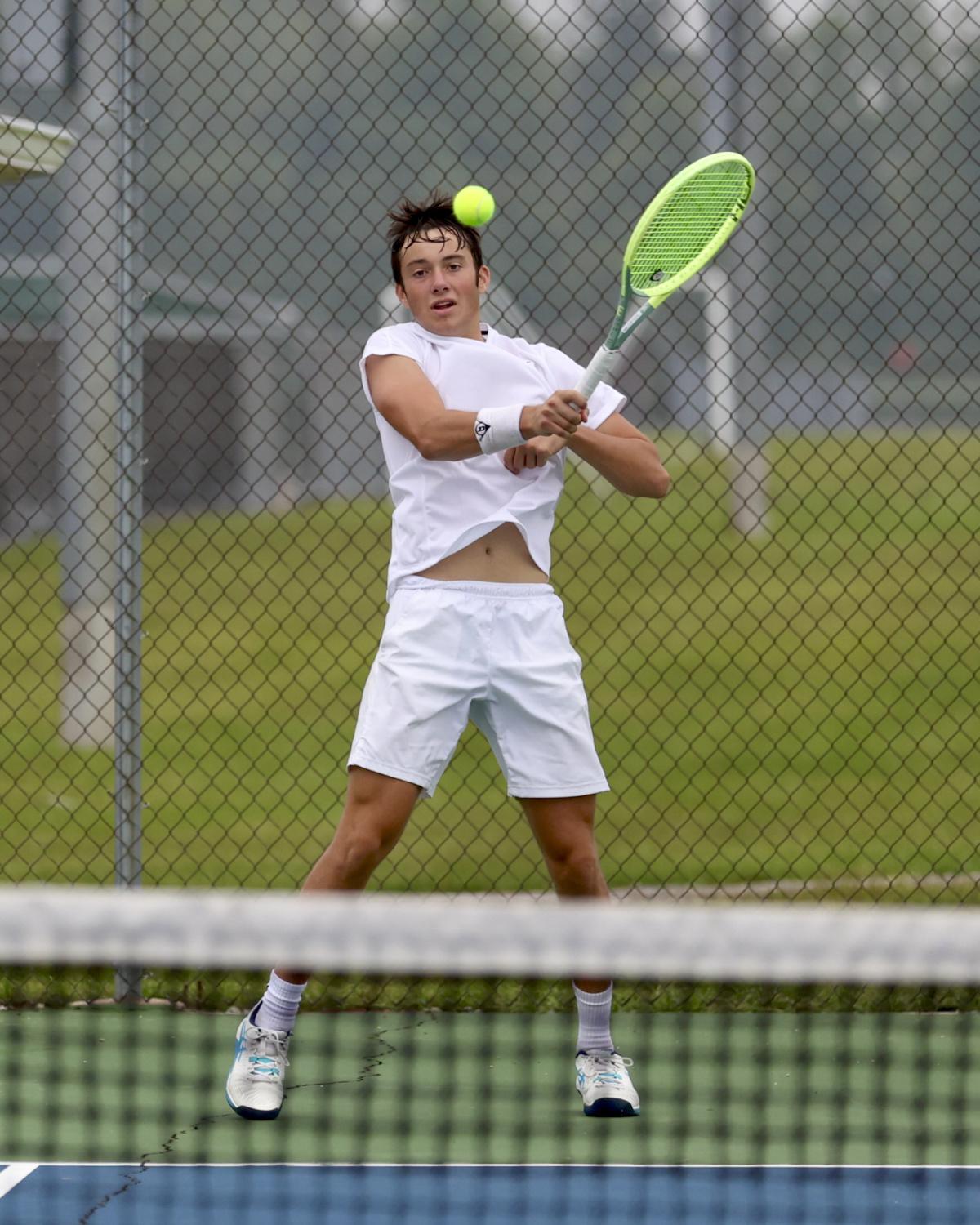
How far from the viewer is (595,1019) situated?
147 inches

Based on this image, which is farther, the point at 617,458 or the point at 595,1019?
the point at 595,1019

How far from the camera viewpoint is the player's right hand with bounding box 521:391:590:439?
130 inches

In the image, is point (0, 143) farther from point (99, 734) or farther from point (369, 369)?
point (99, 734)

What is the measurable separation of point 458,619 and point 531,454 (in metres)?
0.34

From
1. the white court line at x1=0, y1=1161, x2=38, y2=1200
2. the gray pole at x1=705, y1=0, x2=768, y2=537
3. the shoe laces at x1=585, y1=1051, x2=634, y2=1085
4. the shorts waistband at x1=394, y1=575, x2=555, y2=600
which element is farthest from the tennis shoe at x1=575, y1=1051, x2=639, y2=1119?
the gray pole at x1=705, y1=0, x2=768, y2=537

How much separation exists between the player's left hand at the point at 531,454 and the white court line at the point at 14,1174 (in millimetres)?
1594

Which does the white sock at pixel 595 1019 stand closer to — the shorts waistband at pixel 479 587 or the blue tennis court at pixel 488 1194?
the blue tennis court at pixel 488 1194

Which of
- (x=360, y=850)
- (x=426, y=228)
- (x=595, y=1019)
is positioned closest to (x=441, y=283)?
(x=426, y=228)

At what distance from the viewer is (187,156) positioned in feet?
58.1

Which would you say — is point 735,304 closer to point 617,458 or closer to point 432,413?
point 617,458

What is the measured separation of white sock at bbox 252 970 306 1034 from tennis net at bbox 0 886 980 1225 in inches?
9.0

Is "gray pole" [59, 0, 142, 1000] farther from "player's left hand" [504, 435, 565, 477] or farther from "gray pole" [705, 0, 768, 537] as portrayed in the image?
"gray pole" [705, 0, 768, 537]

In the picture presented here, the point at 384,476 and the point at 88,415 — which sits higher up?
the point at 88,415

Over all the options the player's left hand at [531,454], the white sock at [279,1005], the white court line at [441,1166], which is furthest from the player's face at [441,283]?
the white court line at [441,1166]
